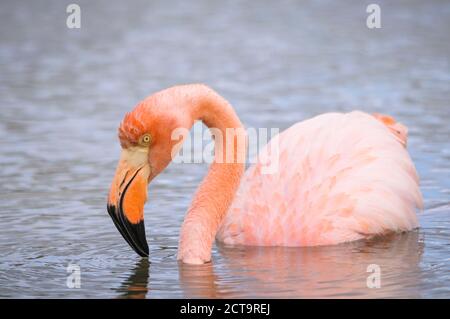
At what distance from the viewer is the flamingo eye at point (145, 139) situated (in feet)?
24.1

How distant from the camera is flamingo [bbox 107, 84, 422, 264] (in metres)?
7.36

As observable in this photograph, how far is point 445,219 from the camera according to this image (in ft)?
30.4

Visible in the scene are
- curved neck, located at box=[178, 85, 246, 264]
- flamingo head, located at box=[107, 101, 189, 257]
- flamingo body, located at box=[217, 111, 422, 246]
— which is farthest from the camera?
flamingo body, located at box=[217, 111, 422, 246]

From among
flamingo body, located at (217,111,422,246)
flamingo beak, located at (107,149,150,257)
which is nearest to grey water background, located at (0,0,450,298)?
flamingo body, located at (217,111,422,246)

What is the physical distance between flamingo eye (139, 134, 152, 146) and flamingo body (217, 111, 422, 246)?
152 centimetres

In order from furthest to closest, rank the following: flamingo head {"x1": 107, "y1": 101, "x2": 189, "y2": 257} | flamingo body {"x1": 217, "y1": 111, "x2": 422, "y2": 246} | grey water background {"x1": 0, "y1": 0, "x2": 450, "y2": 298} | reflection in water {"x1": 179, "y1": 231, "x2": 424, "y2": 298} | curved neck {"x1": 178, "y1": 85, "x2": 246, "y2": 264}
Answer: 1. flamingo body {"x1": 217, "y1": 111, "x2": 422, "y2": 246}
2. curved neck {"x1": 178, "y1": 85, "x2": 246, "y2": 264}
3. grey water background {"x1": 0, "y1": 0, "x2": 450, "y2": 298}
4. flamingo head {"x1": 107, "y1": 101, "x2": 189, "y2": 257}
5. reflection in water {"x1": 179, "y1": 231, "x2": 424, "y2": 298}

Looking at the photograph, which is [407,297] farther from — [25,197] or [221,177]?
[25,197]

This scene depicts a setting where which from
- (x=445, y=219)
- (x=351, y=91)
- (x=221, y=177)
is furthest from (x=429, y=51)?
(x=221, y=177)

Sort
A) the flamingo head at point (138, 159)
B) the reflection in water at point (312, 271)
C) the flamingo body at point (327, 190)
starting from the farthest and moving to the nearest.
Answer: the flamingo body at point (327, 190), the flamingo head at point (138, 159), the reflection in water at point (312, 271)

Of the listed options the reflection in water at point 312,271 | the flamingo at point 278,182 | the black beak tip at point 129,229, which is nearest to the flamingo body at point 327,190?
the flamingo at point 278,182

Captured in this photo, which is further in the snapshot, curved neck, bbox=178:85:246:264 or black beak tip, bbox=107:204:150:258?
curved neck, bbox=178:85:246:264

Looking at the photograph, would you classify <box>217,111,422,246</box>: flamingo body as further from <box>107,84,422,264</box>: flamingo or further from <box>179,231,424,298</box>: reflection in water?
<box>179,231,424,298</box>: reflection in water

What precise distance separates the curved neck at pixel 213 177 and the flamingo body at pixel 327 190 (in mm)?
506

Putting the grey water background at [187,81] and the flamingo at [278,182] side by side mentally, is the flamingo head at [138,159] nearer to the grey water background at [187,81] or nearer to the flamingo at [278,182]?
the flamingo at [278,182]
